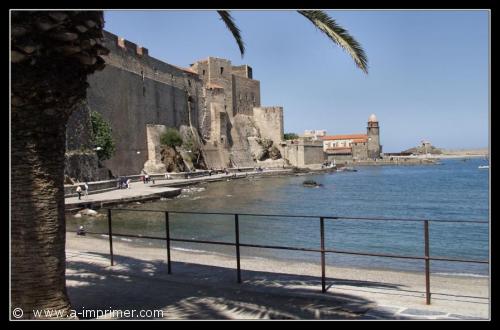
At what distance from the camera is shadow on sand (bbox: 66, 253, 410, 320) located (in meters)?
4.22

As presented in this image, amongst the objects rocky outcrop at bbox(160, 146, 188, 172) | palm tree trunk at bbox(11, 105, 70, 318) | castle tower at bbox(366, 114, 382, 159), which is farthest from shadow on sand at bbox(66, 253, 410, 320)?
castle tower at bbox(366, 114, 382, 159)

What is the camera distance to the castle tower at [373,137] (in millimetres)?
108062

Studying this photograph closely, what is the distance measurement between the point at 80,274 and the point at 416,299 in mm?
3750

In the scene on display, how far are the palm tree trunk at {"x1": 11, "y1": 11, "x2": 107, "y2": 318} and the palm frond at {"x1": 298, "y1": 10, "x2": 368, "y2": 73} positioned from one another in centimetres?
184

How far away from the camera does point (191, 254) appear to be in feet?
33.9

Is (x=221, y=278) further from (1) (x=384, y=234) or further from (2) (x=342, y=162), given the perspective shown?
(2) (x=342, y=162)

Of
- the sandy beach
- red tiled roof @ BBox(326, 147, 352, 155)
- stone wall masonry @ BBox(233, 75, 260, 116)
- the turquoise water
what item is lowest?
the turquoise water

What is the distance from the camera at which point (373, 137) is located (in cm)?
10812

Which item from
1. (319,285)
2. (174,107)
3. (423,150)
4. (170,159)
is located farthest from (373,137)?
(319,285)

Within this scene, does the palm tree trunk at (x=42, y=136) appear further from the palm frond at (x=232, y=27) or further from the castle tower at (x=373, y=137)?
the castle tower at (x=373, y=137)

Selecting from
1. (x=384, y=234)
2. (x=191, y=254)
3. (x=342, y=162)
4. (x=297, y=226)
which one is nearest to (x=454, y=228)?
(x=384, y=234)

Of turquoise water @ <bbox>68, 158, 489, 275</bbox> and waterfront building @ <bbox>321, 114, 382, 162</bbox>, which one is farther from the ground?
waterfront building @ <bbox>321, 114, 382, 162</bbox>

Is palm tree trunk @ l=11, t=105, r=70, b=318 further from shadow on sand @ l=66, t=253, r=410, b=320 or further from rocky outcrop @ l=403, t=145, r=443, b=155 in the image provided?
rocky outcrop @ l=403, t=145, r=443, b=155
